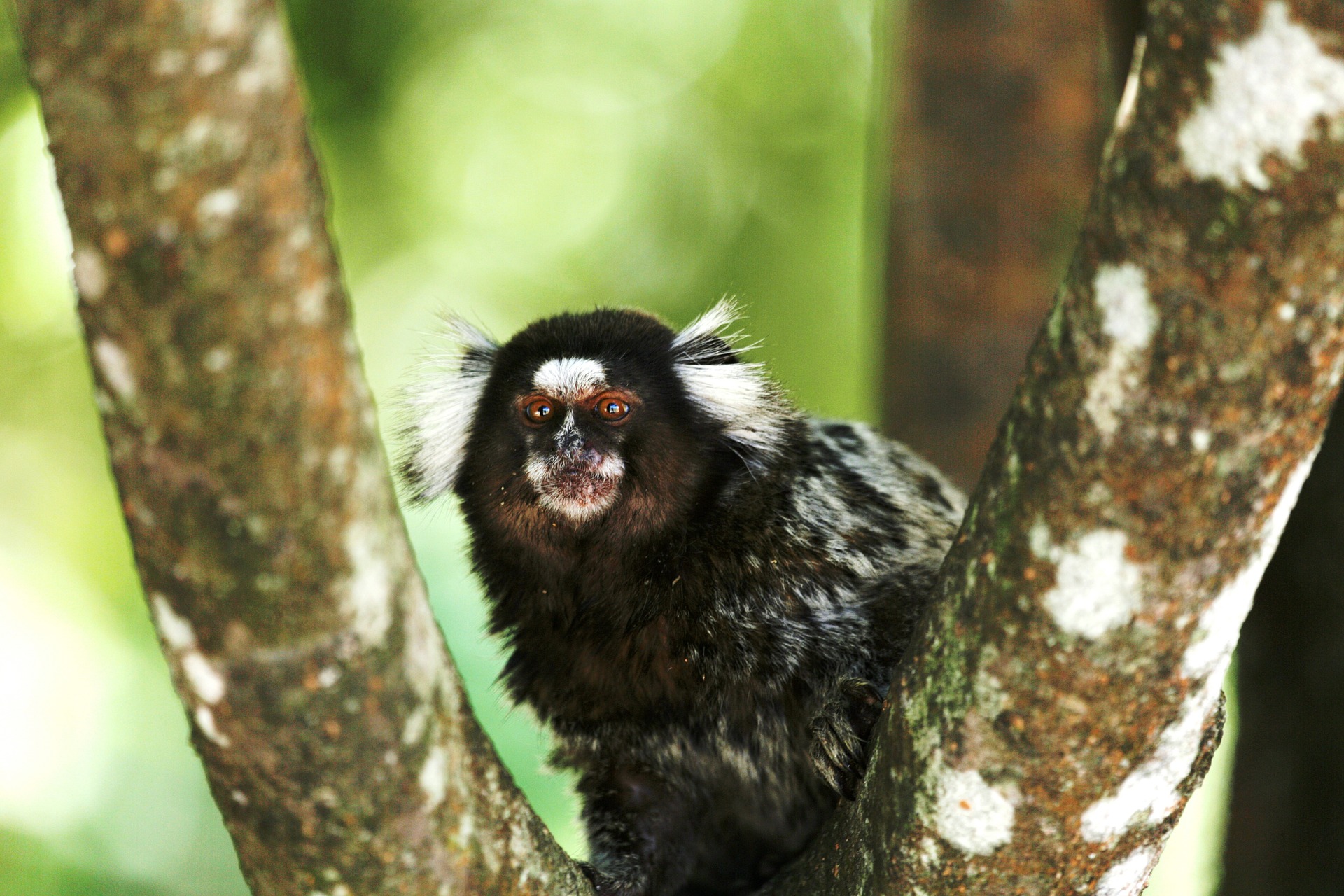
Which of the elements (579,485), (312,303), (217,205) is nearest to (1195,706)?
(312,303)

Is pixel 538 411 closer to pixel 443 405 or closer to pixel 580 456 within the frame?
pixel 580 456

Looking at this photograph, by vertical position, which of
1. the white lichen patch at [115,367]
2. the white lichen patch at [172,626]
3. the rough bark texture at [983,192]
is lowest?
Answer: the white lichen patch at [172,626]

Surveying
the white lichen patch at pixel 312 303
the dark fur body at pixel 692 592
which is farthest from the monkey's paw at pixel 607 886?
the white lichen patch at pixel 312 303

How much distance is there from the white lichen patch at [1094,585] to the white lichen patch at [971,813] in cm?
29

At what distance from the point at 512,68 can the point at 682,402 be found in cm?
536

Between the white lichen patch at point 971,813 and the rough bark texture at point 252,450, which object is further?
the white lichen patch at point 971,813

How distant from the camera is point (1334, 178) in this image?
1274 mm

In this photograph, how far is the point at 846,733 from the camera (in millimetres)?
2291

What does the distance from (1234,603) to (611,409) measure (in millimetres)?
1716

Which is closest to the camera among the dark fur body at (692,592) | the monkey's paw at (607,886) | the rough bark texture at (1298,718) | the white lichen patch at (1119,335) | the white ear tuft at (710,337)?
the white lichen patch at (1119,335)

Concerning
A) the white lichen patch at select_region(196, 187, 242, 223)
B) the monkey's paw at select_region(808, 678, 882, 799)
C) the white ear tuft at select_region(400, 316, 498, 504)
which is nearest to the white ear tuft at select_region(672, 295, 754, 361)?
the white ear tuft at select_region(400, 316, 498, 504)

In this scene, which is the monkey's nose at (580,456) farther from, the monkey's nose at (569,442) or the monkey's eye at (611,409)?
the monkey's eye at (611,409)

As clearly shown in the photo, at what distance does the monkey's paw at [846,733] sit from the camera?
2.25 metres

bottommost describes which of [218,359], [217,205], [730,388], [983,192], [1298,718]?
[218,359]
